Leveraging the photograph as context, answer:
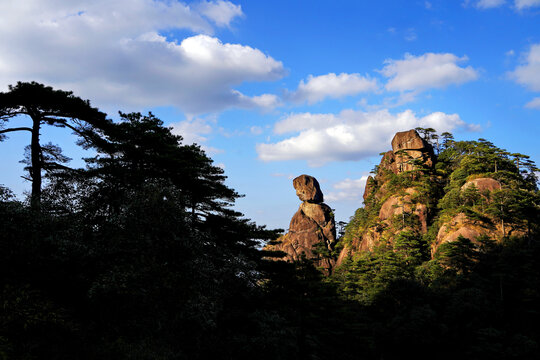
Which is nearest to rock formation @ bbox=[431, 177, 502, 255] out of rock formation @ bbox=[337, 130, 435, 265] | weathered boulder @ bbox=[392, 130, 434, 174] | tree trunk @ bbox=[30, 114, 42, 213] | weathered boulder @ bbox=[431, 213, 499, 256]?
weathered boulder @ bbox=[431, 213, 499, 256]

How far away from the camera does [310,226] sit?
259 feet

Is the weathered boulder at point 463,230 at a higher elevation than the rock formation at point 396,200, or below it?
below

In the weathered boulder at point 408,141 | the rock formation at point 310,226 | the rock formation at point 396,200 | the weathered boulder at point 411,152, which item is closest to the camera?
the rock formation at point 396,200

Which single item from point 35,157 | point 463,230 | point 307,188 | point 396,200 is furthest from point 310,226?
point 35,157

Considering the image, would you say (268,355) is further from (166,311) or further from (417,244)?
(417,244)

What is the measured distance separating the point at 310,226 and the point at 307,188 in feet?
28.3

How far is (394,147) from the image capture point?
65.1 metres

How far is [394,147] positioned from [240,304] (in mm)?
53963

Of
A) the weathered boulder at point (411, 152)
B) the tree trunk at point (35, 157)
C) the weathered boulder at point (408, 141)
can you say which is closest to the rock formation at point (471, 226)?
the weathered boulder at point (411, 152)

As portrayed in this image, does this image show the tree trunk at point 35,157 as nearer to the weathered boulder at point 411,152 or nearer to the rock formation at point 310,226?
the weathered boulder at point 411,152

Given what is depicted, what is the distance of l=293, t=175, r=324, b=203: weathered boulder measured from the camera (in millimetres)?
80625

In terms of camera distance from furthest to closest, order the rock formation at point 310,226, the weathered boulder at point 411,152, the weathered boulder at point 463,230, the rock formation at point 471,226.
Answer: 1. the rock formation at point 310,226
2. the weathered boulder at point 411,152
3. the rock formation at point 471,226
4. the weathered boulder at point 463,230

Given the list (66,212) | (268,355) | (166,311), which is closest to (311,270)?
(268,355)

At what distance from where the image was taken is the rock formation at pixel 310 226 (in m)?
76.8
